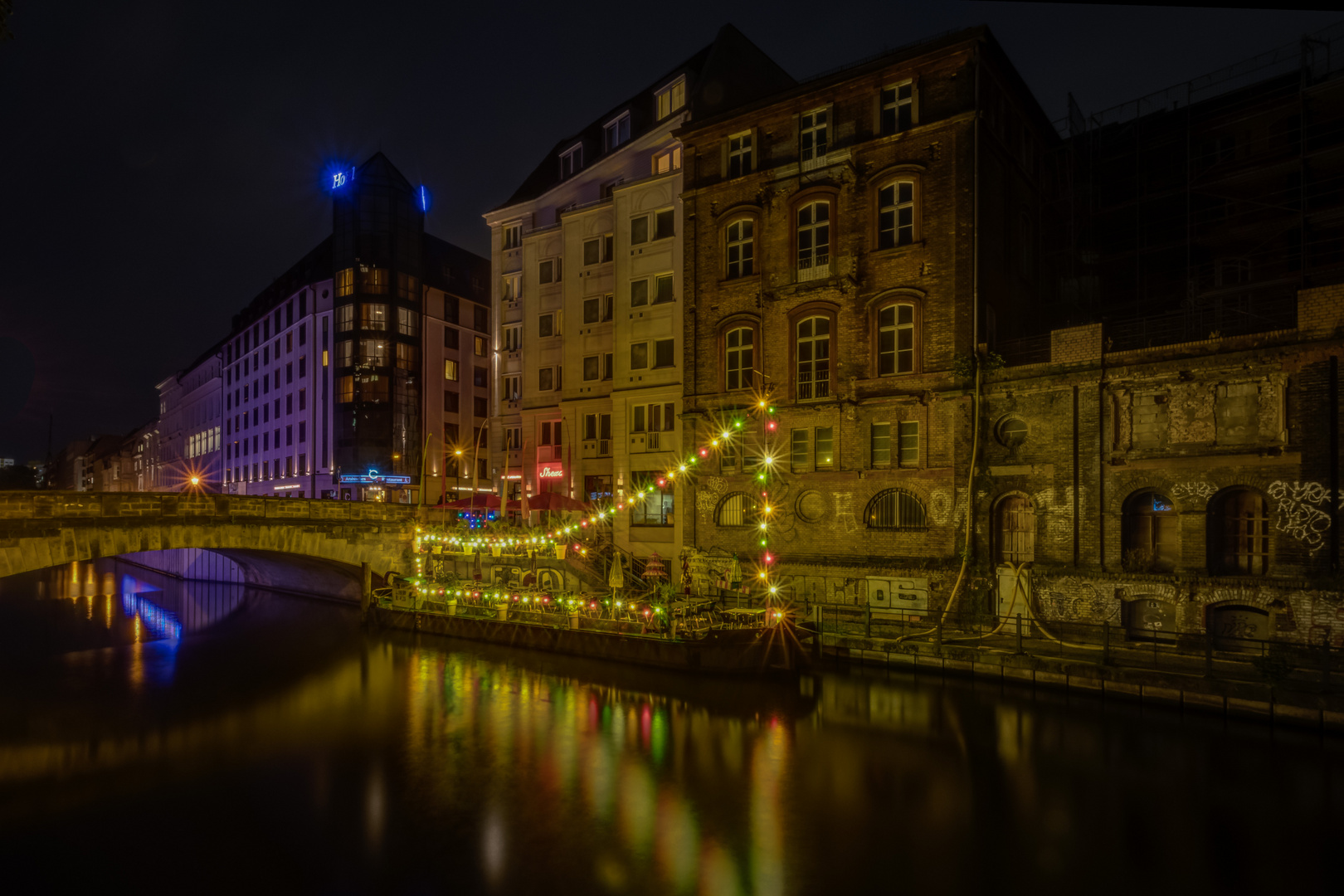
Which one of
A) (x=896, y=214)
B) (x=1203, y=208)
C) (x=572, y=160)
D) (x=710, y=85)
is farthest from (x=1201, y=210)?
(x=572, y=160)

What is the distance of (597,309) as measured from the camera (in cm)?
3894

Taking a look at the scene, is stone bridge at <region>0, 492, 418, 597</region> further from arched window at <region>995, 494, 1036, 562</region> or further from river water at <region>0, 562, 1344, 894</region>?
arched window at <region>995, 494, 1036, 562</region>

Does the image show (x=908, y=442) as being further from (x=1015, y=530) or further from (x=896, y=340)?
(x=1015, y=530)

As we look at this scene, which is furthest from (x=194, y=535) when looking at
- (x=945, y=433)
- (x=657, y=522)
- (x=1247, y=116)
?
(x=1247, y=116)

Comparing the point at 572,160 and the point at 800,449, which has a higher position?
the point at 572,160

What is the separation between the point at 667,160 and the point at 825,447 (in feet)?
53.7

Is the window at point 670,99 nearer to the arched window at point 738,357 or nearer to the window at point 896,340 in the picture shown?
the arched window at point 738,357

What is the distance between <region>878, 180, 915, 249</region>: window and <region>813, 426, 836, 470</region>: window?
22.6 feet

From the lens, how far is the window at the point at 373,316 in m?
54.7

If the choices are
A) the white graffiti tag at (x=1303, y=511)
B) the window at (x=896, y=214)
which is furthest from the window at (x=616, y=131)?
the white graffiti tag at (x=1303, y=511)

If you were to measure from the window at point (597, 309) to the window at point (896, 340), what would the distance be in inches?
583

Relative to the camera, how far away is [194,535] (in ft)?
92.6

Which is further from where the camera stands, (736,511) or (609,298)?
(609,298)

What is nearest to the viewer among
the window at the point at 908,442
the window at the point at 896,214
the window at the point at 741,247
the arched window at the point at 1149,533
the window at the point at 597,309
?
the arched window at the point at 1149,533
